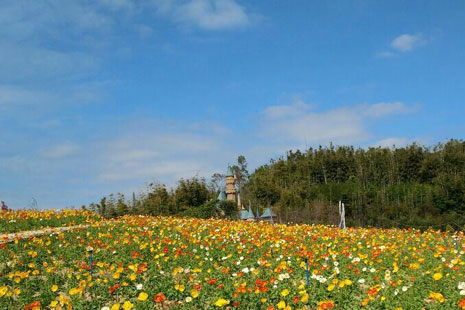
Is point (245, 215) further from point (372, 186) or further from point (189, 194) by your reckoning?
point (372, 186)

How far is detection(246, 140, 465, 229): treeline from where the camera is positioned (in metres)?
23.5

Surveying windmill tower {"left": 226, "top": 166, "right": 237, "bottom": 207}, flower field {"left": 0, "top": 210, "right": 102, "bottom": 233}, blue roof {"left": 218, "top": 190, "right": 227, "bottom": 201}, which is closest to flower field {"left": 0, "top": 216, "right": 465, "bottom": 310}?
flower field {"left": 0, "top": 210, "right": 102, "bottom": 233}

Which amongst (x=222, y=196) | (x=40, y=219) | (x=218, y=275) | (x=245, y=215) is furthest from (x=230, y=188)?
(x=218, y=275)

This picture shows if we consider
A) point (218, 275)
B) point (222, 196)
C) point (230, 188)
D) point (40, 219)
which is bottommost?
point (218, 275)

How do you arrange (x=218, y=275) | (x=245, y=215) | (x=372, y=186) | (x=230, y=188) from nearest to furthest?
1. (x=218, y=275)
2. (x=245, y=215)
3. (x=230, y=188)
4. (x=372, y=186)

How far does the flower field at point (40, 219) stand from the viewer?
13.1 meters

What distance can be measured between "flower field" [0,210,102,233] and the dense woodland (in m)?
7.18

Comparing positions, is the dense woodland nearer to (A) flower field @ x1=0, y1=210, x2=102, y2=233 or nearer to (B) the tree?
(B) the tree

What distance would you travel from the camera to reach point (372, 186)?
27.8 meters

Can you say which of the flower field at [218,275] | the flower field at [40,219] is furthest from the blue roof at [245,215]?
the flower field at [218,275]

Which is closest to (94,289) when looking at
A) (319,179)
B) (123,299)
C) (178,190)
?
(123,299)

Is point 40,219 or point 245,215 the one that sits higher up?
point 40,219

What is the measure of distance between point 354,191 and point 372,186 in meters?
1.90

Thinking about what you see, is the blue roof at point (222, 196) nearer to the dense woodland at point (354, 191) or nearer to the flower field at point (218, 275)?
the dense woodland at point (354, 191)
